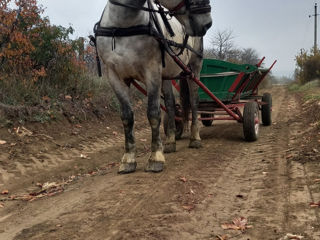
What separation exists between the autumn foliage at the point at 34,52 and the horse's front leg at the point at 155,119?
369cm

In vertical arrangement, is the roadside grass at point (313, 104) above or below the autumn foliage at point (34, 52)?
below

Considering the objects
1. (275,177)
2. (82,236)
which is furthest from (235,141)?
(82,236)

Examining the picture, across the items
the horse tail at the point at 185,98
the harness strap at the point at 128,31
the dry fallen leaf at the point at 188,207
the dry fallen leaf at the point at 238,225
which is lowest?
the dry fallen leaf at the point at 238,225

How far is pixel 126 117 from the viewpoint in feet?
13.4

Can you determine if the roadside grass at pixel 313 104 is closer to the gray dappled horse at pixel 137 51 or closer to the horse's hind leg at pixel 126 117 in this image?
the gray dappled horse at pixel 137 51

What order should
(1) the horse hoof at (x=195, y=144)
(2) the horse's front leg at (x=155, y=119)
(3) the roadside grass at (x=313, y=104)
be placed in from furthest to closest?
1. (3) the roadside grass at (x=313, y=104)
2. (1) the horse hoof at (x=195, y=144)
3. (2) the horse's front leg at (x=155, y=119)

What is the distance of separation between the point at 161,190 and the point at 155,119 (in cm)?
109

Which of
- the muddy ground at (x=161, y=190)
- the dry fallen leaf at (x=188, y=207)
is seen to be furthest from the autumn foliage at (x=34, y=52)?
the dry fallen leaf at (x=188, y=207)

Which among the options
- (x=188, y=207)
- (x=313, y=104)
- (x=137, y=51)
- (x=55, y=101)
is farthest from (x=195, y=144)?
(x=313, y=104)

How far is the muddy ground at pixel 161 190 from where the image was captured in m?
2.39

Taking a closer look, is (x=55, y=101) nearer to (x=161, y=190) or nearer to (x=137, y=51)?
(x=137, y=51)

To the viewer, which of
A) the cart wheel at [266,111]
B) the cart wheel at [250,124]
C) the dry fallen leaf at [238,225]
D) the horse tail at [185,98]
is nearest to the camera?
the dry fallen leaf at [238,225]

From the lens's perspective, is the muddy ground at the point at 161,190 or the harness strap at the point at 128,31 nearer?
the muddy ground at the point at 161,190

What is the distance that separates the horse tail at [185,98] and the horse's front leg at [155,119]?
203 centimetres
